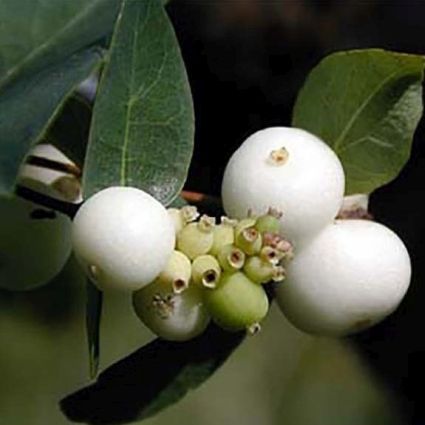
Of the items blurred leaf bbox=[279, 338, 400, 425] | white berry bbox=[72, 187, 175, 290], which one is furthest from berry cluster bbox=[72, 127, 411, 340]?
blurred leaf bbox=[279, 338, 400, 425]

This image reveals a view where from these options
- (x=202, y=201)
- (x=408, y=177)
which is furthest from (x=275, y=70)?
(x=202, y=201)

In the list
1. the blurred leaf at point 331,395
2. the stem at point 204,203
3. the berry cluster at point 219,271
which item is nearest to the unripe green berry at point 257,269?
the berry cluster at point 219,271

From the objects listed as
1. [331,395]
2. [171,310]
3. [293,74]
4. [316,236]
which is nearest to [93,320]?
[171,310]

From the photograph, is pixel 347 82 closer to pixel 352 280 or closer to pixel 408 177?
pixel 352 280

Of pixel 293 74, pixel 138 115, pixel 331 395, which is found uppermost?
pixel 138 115

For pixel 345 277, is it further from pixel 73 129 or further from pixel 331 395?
pixel 331 395
